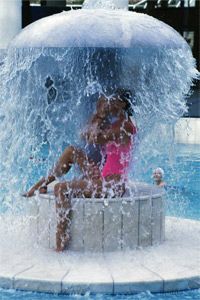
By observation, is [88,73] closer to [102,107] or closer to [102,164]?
[102,107]

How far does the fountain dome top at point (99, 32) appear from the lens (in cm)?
545

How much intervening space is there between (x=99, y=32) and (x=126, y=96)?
2.28 feet

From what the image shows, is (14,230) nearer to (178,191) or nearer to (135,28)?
(135,28)

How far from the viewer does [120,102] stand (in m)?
5.72

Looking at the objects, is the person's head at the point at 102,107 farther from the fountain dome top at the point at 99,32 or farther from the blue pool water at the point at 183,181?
the blue pool water at the point at 183,181

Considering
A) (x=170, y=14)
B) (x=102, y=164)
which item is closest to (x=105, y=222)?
(x=102, y=164)

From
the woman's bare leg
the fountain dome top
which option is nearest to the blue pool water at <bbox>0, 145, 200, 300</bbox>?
the woman's bare leg

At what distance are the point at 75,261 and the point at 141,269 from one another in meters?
0.54

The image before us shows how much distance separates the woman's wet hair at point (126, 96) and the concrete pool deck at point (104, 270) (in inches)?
47.2

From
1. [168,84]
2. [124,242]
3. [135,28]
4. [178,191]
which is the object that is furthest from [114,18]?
[178,191]

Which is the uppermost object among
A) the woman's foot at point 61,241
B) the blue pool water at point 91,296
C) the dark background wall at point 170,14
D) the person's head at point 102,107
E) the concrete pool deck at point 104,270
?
the dark background wall at point 170,14

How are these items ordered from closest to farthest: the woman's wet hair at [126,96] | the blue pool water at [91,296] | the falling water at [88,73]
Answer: the blue pool water at [91,296] < the falling water at [88,73] < the woman's wet hair at [126,96]

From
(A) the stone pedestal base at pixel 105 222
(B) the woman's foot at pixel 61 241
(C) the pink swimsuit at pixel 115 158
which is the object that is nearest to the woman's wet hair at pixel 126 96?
(C) the pink swimsuit at pixel 115 158

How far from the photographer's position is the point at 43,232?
5.81m
